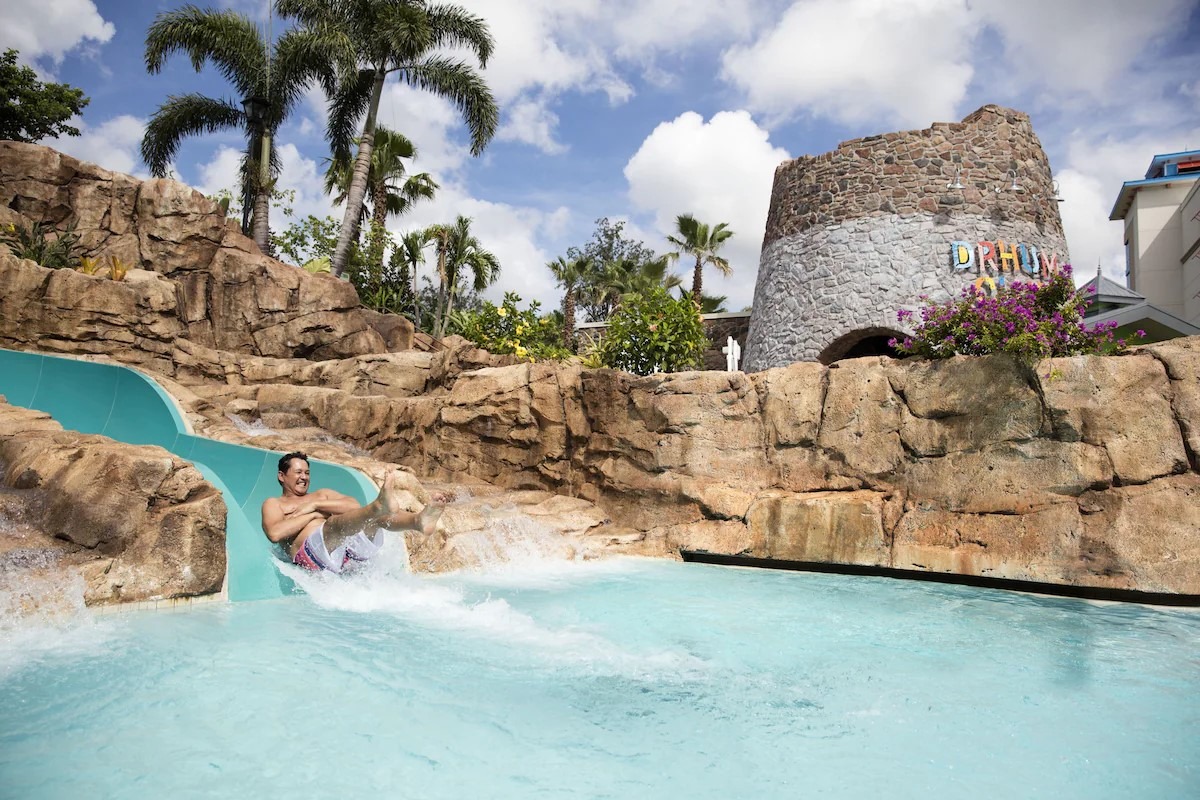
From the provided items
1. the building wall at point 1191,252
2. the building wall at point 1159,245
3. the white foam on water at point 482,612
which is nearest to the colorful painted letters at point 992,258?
the building wall at point 1191,252

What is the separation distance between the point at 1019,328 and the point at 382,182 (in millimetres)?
21019

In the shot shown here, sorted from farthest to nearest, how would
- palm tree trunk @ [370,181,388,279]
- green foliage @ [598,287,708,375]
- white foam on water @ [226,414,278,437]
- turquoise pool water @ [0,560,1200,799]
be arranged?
palm tree trunk @ [370,181,388,279] → green foliage @ [598,287,708,375] → white foam on water @ [226,414,278,437] → turquoise pool water @ [0,560,1200,799]

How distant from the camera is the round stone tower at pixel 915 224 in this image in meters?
14.1

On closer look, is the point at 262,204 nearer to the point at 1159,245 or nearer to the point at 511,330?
the point at 511,330

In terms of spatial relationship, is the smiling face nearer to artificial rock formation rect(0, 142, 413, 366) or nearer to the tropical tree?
artificial rock formation rect(0, 142, 413, 366)

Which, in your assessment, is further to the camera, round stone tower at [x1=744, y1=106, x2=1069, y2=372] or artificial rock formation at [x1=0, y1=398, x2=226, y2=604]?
round stone tower at [x1=744, y1=106, x2=1069, y2=372]

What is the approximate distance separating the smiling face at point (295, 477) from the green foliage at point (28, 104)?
70.4 ft

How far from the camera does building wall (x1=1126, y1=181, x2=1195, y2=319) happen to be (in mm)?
22656

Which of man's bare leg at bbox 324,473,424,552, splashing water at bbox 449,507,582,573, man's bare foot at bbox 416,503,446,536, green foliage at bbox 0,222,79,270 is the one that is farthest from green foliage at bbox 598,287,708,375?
green foliage at bbox 0,222,79,270

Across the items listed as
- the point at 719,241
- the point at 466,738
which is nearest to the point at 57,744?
the point at 466,738

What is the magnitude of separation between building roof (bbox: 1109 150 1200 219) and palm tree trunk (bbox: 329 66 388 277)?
22.3m

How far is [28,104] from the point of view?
21078 mm

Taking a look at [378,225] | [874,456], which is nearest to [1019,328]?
[874,456]

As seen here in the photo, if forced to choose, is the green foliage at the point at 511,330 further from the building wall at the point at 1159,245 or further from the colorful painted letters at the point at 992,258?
the building wall at the point at 1159,245
